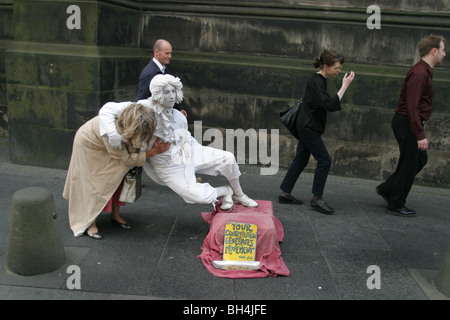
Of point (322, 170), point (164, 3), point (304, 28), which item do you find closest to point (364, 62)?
point (304, 28)

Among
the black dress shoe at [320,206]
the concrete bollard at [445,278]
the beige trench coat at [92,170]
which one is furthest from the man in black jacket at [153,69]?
the concrete bollard at [445,278]

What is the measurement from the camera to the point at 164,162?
4.29 m

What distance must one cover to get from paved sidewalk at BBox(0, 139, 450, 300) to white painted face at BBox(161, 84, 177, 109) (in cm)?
136

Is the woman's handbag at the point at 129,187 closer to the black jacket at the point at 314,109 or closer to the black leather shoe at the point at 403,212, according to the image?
the black jacket at the point at 314,109

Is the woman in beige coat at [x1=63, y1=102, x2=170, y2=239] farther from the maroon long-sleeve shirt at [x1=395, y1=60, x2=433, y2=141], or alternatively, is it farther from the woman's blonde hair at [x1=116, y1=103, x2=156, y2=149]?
the maroon long-sleeve shirt at [x1=395, y1=60, x2=433, y2=141]

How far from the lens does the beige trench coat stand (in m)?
4.09

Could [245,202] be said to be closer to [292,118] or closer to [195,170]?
[195,170]

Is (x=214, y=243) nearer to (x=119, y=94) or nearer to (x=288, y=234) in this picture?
(x=288, y=234)

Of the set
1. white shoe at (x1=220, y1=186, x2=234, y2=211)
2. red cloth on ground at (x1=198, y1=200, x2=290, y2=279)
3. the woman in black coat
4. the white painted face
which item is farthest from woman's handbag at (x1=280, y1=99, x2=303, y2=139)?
the white painted face

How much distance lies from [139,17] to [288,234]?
4.59 meters

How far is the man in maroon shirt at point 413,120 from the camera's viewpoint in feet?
16.6

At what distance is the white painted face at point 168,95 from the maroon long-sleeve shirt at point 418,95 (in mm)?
2812

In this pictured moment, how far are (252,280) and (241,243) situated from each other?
1.14ft
